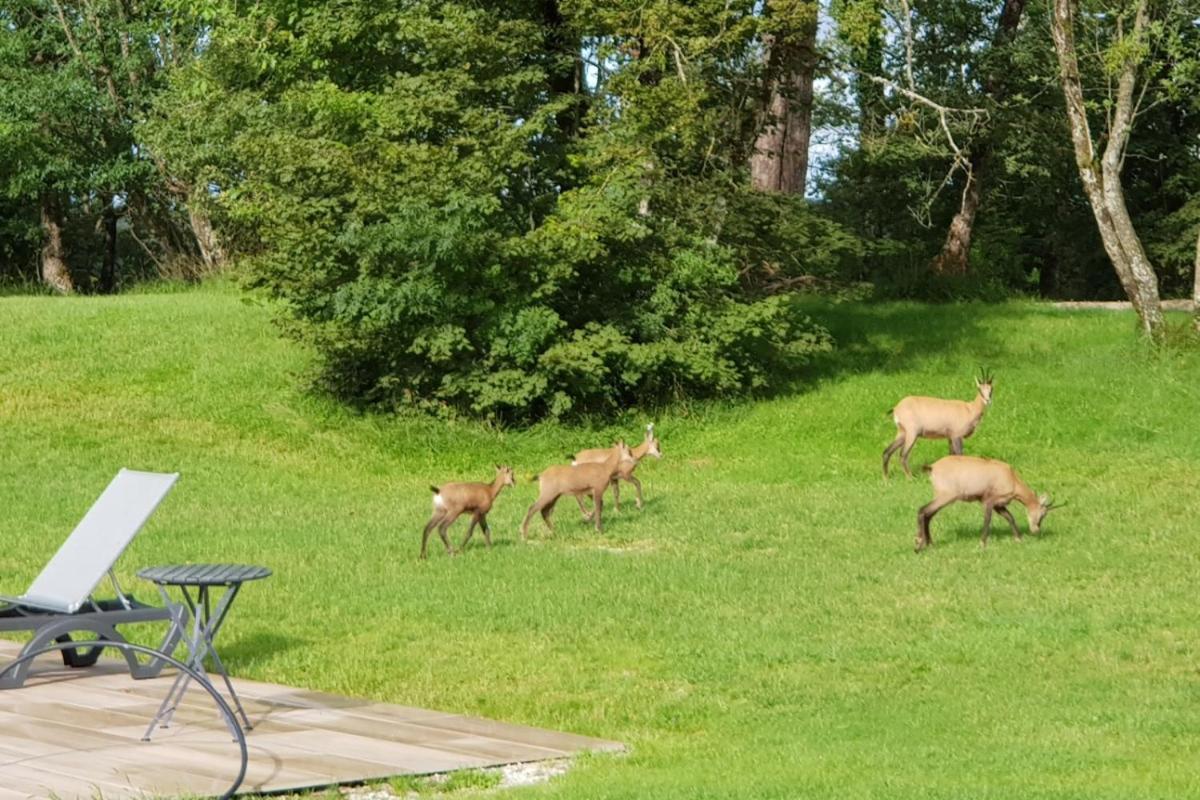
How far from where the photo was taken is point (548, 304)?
24562mm

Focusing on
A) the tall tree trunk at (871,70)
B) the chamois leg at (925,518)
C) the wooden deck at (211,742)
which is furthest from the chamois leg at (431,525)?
the tall tree trunk at (871,70)

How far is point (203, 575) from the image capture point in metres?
8.72

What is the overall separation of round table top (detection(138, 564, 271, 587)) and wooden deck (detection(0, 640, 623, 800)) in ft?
2.34

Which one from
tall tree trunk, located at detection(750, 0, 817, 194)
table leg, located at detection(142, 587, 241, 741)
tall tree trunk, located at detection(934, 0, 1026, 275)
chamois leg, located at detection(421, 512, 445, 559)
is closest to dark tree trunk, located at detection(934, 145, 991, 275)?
tall tree trunk, located at detection(934, 0, 1026, 275)

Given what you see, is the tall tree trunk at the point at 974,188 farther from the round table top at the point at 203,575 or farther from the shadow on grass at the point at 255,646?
the round table top at the point at 203,575

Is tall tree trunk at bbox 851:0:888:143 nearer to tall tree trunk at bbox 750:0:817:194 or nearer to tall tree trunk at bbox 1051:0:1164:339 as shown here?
tall tree trunk at bbox 750:0:817:194

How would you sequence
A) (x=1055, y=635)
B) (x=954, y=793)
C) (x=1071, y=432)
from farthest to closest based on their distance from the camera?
(x=1071, y=432) < (x=1055, y=635) < (x=954, y=793)

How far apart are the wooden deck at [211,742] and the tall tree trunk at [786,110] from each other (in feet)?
56.6

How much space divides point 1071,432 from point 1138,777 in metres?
15.8

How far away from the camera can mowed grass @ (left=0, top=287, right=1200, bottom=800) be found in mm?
9047

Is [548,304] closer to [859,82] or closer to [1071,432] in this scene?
[1071,432]

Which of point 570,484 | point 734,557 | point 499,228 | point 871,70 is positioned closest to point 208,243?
point 871,70

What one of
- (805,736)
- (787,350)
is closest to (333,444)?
(787,350)

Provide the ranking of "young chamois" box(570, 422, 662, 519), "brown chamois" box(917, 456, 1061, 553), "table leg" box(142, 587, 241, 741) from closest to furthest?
1. "table leg" box(142, 587, 241, 741)
2. "brown chamois" box(917, 456, 1061, 553)
3. "young chamois" box(570, 422, 662, 519)
